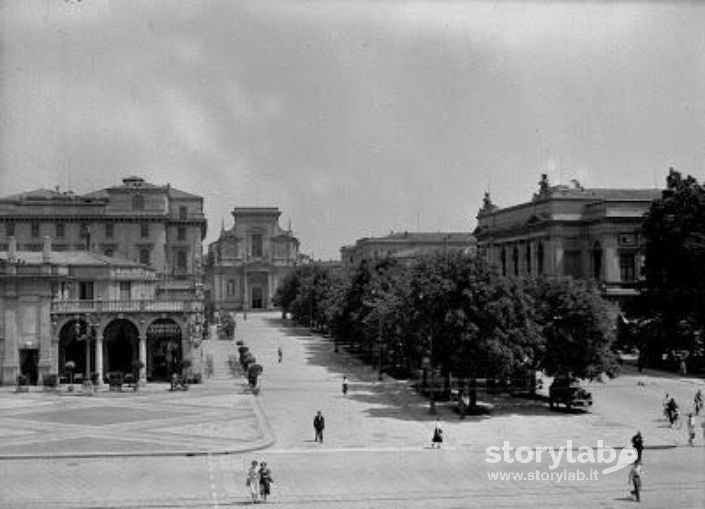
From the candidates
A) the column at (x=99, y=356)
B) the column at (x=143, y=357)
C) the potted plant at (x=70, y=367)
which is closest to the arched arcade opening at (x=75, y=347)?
the potted plant at (x=70, y=367)

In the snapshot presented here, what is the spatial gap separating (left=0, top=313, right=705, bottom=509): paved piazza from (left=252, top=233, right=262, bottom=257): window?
106 m

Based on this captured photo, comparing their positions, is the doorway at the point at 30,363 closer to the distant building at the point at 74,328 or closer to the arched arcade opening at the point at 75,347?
the distant building at the point at 74,328

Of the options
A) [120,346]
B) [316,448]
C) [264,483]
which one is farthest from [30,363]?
[264,483]

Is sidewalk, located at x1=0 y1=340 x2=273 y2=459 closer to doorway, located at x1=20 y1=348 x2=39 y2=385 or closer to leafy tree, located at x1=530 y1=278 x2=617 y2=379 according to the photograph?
doorway, located at x1=20 y1=348 x2=39 y2=385

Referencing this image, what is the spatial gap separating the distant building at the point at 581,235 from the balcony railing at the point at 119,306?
3314cm

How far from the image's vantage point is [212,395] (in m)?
50.8

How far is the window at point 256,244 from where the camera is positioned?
6393 inches

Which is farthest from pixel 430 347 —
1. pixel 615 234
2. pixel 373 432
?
pixel 615 234

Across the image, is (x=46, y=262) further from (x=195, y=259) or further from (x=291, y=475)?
(x=195, y=259)

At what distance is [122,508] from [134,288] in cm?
4344

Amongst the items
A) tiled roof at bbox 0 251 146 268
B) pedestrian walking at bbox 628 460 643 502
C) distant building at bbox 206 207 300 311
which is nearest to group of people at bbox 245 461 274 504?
pedestrian walking at bbox 628 460 643 502

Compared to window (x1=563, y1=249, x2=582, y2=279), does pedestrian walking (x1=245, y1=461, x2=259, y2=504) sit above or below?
below
